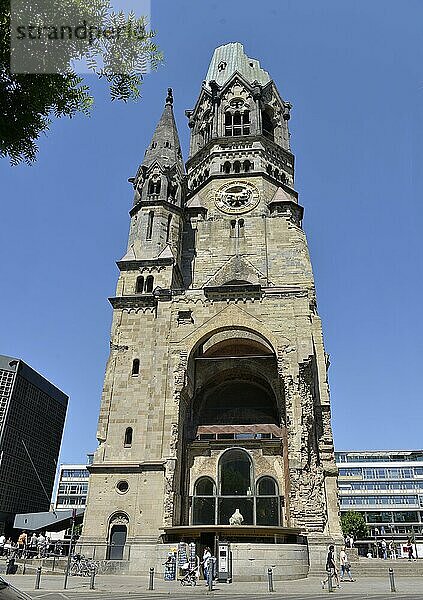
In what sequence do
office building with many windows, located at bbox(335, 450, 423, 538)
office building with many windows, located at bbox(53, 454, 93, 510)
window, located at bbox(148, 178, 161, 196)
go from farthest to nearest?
office building with many windows, located at bbox(53, 454, 93, 510), office building with many windows, located at bbox(335, 450, 423, 538), window, located at bbox(148, 178, 161, 196)

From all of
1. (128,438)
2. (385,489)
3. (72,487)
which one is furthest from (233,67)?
(72,487)

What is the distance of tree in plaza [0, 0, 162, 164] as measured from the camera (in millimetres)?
6379

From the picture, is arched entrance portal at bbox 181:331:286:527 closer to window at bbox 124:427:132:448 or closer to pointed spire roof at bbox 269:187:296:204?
window at bbox 124:427:132:448

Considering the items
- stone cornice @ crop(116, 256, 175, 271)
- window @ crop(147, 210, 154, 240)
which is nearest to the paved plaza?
stone cornice @ crop(116, 256, 175, 271)

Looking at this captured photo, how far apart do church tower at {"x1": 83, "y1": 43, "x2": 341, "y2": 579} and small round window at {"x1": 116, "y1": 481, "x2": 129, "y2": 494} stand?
0.10 metres

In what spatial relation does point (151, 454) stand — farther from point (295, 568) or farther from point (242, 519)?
point (295, 568)

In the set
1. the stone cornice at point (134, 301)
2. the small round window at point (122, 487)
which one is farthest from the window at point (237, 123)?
the small round window at point (122, 487)

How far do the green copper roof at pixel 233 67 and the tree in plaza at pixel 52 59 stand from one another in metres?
52.1

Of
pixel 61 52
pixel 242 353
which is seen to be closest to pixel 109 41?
pixel 61 52

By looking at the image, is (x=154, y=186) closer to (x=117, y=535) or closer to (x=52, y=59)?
(x=117, y=535)

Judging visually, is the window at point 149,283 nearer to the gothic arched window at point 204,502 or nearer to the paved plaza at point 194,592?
the gothic arched window at point 204,502

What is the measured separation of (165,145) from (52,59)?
40640 millimetres

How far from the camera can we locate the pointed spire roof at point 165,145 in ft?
145

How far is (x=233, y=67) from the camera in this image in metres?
56.9
